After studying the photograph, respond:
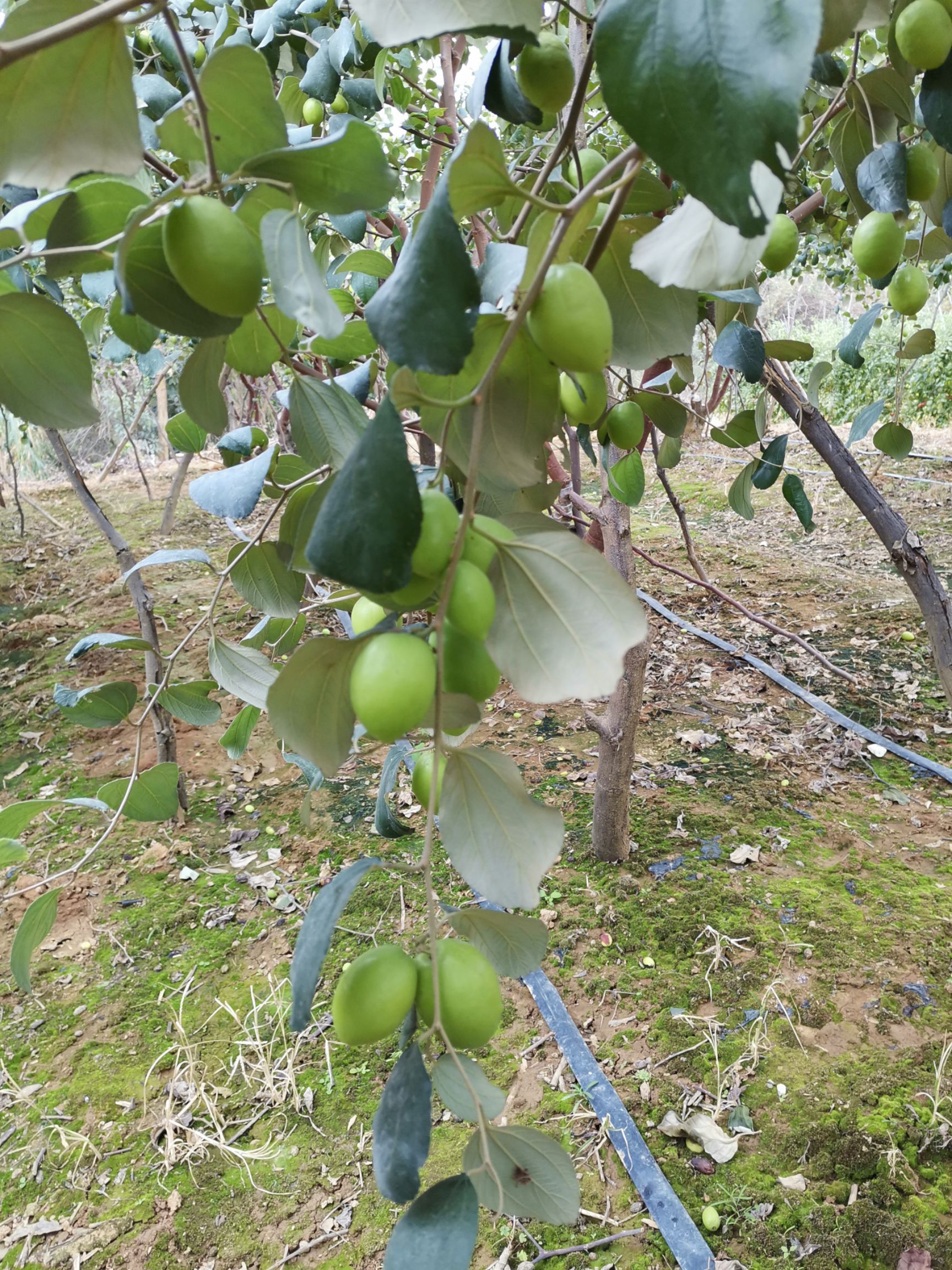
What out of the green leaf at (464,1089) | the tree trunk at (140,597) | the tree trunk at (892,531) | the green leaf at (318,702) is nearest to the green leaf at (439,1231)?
the green leaf at (464,1089)

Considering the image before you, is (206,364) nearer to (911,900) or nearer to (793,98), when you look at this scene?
(793,98)

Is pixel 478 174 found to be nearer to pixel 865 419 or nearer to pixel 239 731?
pixel 239 731

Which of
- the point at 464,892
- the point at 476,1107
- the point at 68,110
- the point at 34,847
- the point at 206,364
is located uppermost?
the point at 68,110

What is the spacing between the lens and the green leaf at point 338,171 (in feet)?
0.99

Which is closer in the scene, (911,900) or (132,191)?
(132,191)

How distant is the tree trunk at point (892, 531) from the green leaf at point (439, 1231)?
123cm

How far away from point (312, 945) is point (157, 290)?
0.27 m

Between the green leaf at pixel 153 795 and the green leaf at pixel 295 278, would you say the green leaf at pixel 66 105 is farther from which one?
the green leaf at pixel 153 795

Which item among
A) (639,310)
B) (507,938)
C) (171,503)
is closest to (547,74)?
(639,310)

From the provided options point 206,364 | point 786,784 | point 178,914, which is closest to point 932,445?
point 786,784

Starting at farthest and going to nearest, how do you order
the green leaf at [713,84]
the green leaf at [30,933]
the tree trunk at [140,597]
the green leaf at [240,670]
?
the tree trunk at [140,597] < the green leaf at [240,670] < the green leaf at [30,933] < the green leaf at [713,84]

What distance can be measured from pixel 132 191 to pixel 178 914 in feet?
6.03

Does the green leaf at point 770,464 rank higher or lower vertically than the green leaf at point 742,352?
lower

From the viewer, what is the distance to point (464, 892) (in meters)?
1.76
